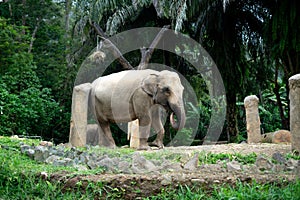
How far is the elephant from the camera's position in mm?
8766

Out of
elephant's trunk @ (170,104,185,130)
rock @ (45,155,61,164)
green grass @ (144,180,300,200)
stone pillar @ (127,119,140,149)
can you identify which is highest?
elephant's trunk @ (170,104,185,130)

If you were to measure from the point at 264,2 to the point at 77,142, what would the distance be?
7921mm

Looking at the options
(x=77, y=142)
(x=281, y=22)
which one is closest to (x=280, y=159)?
(x=77, y=142)

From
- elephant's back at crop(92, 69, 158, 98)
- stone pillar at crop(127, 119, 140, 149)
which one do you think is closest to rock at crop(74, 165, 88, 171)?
elephant's back at crop(92, 69, 158, 98)

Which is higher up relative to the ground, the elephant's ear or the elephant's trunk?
the elephant's ear

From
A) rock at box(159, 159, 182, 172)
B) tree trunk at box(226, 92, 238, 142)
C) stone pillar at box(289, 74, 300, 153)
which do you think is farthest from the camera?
tree trunk at box(226, 92, 238, 142)

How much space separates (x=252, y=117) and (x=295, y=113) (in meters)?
3.44

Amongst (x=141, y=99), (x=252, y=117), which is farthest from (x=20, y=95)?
(x=252, y=117)

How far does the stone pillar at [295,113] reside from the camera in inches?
267

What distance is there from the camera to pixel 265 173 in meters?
4.14

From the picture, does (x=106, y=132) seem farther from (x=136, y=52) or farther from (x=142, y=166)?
(x=136, y=52)

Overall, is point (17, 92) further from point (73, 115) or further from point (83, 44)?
point (73, 115)

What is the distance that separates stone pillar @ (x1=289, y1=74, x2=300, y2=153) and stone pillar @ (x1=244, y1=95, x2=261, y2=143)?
3217 millimetres

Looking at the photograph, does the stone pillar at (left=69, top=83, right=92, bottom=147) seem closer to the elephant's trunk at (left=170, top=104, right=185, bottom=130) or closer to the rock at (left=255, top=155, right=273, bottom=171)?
the elephant's trunk at (left=170, top=104, right=185, bottom=130)
